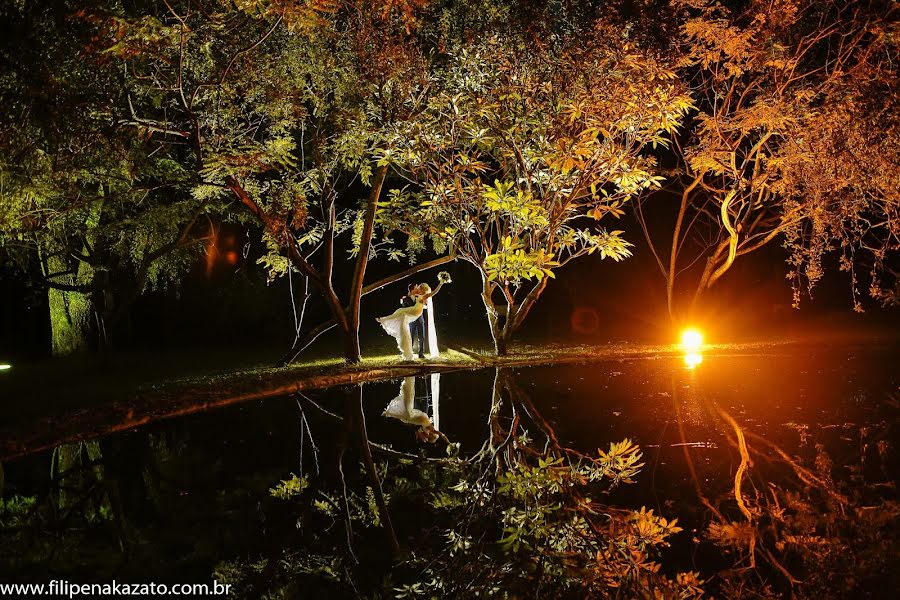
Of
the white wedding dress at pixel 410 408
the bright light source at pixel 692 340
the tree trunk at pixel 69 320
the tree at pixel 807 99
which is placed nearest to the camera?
the white wedding dress at pixel 410 408

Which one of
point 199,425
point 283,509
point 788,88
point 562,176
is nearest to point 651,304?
point 788,88

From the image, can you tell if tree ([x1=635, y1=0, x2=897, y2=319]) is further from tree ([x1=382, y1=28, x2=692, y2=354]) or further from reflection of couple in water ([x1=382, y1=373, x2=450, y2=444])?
reflection of couple in water ([x1=382, y1=373, x2=450, y2=444])

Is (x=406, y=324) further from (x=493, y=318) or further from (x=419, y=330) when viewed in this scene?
(x=493, y=318)

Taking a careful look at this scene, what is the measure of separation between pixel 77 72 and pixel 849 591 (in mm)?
12148

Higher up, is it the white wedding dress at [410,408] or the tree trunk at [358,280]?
the tree trunk at [358,280]

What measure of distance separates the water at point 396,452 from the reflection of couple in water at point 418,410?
80 millimetres

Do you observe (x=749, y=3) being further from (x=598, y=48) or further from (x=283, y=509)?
(x=283, y=509)

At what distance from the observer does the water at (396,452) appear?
242 inches

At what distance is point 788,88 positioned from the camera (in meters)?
17.4

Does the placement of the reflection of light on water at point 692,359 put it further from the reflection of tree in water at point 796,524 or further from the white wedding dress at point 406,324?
the reflection of tree in water at point 796,524

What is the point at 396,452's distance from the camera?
884cm

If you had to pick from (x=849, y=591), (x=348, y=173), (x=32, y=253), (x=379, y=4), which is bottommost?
(x=849, y=591)

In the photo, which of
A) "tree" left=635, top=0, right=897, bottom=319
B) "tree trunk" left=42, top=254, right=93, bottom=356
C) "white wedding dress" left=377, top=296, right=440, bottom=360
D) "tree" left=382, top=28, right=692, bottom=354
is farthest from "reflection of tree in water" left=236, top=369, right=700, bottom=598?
"tree trunk" left=42, top=254, right=93, bottom=356

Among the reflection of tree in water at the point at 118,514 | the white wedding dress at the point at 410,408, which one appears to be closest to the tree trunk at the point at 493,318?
the white wedding dress at the point at 410,408
